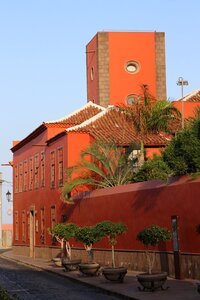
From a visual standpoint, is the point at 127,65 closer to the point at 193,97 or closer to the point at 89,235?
the point at 193,97

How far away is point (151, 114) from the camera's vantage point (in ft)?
105

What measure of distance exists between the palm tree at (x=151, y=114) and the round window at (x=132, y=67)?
1657 cm

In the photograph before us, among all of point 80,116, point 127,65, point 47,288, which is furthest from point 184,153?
point 127,65

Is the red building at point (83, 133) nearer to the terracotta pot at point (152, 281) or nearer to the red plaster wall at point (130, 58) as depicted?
→ the red plaster wall at point (130, 58)

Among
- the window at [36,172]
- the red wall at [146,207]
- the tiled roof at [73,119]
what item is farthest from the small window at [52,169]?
the red wall at [146,207]

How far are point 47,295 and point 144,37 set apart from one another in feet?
111

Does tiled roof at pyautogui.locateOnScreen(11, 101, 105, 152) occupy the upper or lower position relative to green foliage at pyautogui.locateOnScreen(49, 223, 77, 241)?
upper

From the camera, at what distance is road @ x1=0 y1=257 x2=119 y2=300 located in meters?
18.2

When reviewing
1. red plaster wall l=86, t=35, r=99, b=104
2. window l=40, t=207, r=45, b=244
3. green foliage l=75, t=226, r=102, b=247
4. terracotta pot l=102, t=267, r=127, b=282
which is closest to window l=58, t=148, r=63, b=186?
window l=40, t=207, r=45, b=244

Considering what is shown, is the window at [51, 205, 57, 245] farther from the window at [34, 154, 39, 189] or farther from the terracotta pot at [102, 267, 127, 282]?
the terracotta pot at [102, 267, 127, 282]

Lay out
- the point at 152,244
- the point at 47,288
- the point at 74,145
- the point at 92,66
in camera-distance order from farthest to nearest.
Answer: the point at 92,66 → the point at 74,145 → the point at 47,288 → the point at 152,244

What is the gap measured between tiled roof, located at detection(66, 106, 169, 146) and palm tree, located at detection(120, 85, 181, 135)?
2.17ft

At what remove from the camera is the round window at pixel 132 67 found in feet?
162

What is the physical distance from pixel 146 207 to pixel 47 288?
17.6 ft
